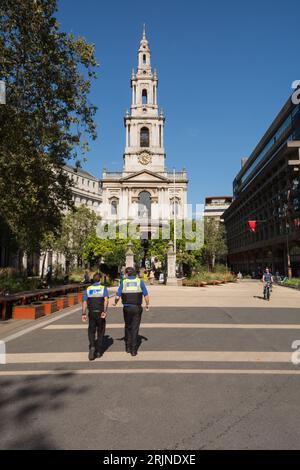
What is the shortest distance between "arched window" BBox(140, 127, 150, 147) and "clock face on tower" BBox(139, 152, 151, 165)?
3.12 m

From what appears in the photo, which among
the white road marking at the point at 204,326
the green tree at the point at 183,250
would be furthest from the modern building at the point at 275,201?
the white road marking at the point at 204,326

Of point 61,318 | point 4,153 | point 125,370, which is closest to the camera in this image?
point 125,370

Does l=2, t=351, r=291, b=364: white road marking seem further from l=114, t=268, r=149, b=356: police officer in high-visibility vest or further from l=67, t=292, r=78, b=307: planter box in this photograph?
l=67, t=292, r=78, b=307: planter box

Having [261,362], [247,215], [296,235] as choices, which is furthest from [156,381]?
[247,215]

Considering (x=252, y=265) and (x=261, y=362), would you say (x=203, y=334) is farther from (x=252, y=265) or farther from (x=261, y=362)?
(x=252, y=265)

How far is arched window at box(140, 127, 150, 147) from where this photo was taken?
72.6m

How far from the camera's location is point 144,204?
69438 millimetres

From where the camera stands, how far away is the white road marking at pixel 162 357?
641cm

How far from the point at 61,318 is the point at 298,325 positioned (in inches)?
307

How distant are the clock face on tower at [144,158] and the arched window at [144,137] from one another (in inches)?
123

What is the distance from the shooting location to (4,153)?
1356 cm

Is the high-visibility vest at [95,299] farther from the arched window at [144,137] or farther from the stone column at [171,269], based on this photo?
the arched window at [144,137]

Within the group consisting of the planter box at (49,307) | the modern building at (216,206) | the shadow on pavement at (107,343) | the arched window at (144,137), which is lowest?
the shadow on pavement at (107,343)

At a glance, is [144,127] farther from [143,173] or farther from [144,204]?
[144,204]
